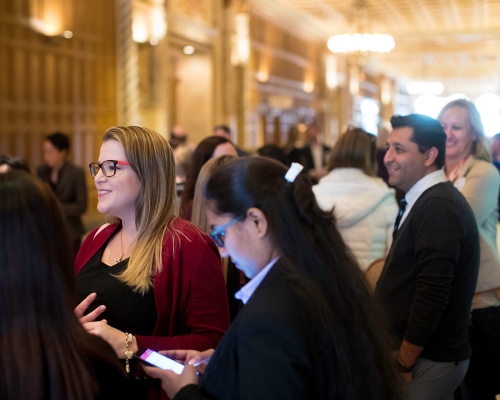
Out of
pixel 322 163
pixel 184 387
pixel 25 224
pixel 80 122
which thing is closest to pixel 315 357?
pixel 184 387

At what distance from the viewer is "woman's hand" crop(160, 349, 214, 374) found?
185 centimetres

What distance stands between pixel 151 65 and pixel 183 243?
9293 millimetres

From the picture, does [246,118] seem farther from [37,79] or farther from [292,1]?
[37,79]

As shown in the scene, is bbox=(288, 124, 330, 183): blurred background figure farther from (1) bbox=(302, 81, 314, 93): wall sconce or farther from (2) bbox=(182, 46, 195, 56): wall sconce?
(1) bbox=(302, 81, 314, 93): wall sconce

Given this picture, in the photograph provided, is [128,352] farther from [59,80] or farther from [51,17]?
[59,80]

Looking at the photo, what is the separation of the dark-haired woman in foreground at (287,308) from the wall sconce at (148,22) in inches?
383

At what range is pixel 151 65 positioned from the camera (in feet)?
36.6

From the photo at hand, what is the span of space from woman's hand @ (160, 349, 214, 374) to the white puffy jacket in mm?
2177

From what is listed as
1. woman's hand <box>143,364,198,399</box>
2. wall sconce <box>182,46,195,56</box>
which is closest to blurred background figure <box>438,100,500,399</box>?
woman's hand <box>143,364,198,399</box>

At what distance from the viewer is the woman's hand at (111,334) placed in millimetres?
2102

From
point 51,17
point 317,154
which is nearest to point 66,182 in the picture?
point 51,17

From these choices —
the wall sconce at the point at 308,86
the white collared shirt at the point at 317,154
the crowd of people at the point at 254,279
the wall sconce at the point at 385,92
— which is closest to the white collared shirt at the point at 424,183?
the crowd of people at the point at 254,279

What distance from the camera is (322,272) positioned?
1.60 metres

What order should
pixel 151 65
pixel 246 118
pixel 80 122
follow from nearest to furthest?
1. pixel 80 122
2. pixel 151 65
3. pixel 246 118
